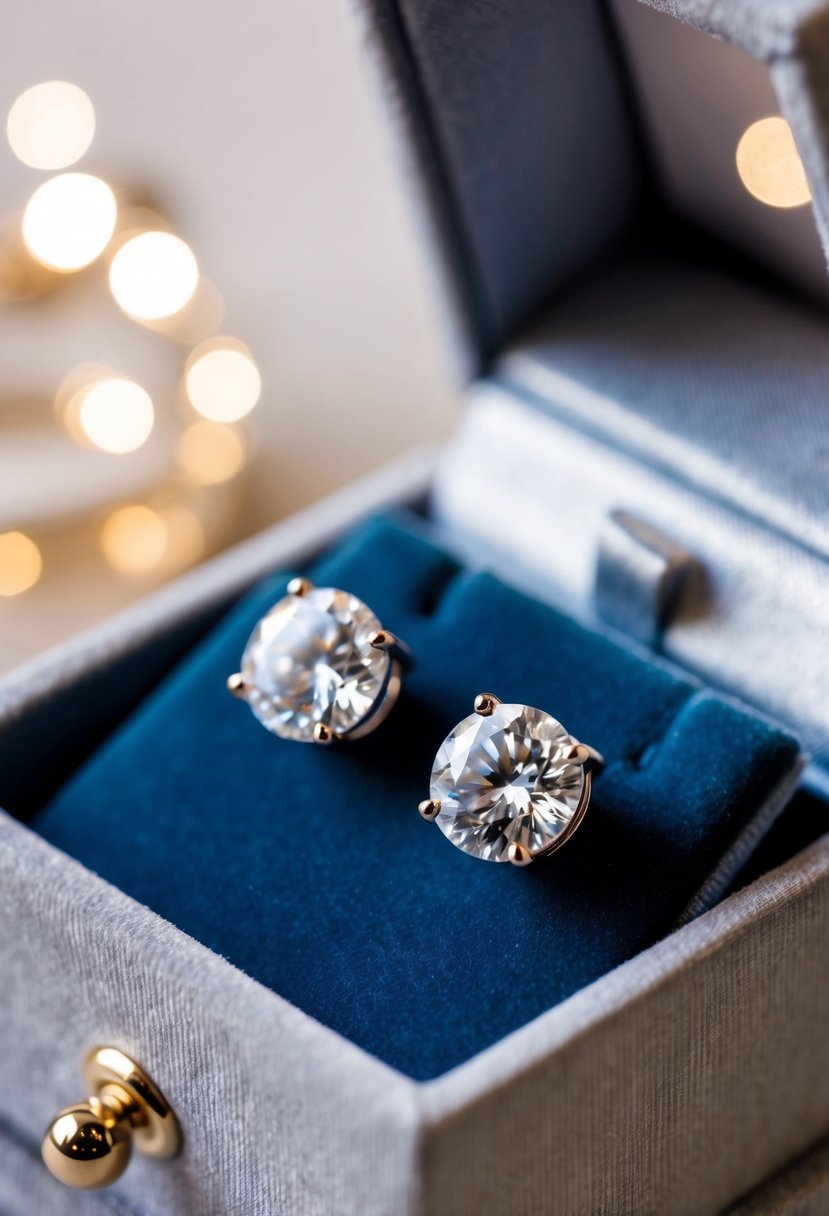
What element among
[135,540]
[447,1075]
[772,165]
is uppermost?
[772,165]

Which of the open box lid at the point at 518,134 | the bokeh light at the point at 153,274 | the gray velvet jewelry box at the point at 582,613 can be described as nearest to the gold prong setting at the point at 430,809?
the gray velvet jewelry box at the point at 582,613

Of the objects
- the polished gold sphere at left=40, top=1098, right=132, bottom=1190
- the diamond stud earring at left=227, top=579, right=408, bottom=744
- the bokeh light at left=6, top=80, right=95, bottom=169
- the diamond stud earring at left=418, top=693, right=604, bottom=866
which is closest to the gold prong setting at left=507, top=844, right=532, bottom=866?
the diamond stud earring at left=418, top=693, right=604, bottom=866

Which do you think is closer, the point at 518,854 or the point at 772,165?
the point at 518,854

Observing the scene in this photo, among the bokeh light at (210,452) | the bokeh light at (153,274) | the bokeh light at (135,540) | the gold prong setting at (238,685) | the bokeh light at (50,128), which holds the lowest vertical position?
the bokeh light at (135,540)

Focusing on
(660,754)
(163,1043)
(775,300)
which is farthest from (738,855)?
(775,300)

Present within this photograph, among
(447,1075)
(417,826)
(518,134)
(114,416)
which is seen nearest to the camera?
(447,1075)

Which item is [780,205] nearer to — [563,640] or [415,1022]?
[563,640]

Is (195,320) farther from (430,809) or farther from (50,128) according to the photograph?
(430,809)

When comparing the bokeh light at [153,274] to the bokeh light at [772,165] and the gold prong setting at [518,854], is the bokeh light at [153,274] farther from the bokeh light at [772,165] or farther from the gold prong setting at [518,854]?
the gold prong setting at [518,854]

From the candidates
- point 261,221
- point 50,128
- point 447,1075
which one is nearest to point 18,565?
point 50,128
